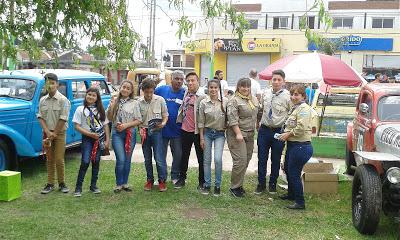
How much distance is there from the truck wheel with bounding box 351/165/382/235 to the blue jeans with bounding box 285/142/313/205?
69 cm

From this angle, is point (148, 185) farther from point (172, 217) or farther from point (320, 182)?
point (320, 182)

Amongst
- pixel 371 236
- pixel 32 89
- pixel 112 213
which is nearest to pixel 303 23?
pixel 371 236

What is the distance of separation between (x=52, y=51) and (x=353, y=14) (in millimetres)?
40389

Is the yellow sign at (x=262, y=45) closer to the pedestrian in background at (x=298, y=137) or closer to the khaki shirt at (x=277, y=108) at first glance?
the khaki shirt at (x=277, y=108)

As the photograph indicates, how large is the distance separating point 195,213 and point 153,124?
1.42m

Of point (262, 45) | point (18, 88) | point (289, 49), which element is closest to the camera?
point (18, 88)

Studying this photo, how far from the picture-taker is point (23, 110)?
23.4 ft

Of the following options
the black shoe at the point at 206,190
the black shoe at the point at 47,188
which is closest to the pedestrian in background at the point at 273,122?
the black shoe at the point at 206,190

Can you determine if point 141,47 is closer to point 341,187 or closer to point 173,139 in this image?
point 173,139

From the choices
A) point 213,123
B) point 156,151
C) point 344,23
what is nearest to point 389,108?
point 213,123

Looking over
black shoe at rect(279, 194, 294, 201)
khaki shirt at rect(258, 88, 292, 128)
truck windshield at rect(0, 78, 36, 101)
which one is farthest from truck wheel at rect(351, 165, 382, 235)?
truck windshield at rect(0, 78, 36, 101)

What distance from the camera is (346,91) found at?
1111 cm

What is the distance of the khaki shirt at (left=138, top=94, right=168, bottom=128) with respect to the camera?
6.25 m

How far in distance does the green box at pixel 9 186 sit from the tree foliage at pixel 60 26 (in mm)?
2977
